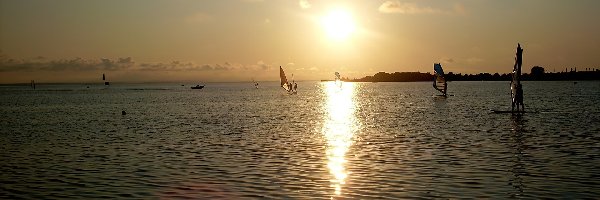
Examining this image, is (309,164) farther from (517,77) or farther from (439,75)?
(439,75)

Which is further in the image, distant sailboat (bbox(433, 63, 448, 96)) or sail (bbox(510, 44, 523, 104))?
distant sailboat (bbox(433, 63, 448, 96))

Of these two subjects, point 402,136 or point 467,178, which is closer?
point 467,178

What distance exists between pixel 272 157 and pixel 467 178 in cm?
1103

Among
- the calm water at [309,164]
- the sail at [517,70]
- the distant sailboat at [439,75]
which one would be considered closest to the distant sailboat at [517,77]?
the sail at [517,70]

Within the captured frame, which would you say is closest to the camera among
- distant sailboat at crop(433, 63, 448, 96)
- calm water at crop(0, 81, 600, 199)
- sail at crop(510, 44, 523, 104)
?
calm water at crop(0, 81, 600, 199)

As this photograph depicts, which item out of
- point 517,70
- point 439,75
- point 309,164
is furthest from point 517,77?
point 439,75

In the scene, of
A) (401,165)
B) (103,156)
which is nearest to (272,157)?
(401,165)

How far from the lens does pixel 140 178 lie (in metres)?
25.2

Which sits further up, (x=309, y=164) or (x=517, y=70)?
(x=517, y=70)

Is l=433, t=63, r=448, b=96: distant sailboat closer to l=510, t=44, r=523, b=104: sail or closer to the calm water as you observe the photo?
l=510, t=44, r=523, b=104: sail

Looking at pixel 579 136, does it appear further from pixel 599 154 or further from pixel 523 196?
pixel 523 196

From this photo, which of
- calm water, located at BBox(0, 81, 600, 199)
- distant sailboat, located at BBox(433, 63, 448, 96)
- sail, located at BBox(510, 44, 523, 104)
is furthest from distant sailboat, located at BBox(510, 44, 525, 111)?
distant sailboat, located at BBox(433, 63, 448, 96)

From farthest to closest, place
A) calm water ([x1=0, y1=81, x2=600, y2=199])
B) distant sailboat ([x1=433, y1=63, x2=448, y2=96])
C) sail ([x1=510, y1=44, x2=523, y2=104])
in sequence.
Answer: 1. distant sailboat ([x1=433, y1=63, x2=448, y2=96])
2. sail ([x1=510, y1=44, x2=523, y2=104])
3. calm water ([x1=0, y1=81, x2=600, y2=199])

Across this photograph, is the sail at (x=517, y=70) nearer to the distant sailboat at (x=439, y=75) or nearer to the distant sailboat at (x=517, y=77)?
the distant sailboat at (x=517, y=77)
